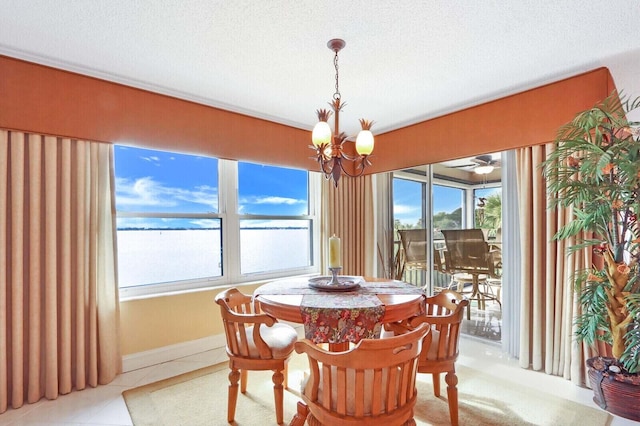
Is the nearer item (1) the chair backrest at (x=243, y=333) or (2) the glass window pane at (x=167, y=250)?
(1) the chair backrest at (x=243, y=333)

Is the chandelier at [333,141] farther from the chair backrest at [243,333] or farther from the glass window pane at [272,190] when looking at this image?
the glass window pane at [272,190]

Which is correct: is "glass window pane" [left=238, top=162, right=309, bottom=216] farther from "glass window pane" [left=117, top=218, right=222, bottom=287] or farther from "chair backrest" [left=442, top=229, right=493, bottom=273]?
"chair backrest" [left=442, top=229, right=493, bottom=273]

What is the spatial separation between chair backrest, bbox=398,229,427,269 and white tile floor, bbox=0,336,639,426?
104 cm

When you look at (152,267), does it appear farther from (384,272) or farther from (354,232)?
(384,272)

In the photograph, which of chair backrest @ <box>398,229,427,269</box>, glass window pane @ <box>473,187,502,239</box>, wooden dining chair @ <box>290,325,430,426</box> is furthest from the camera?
chair backrest @ <box>398,229,427,269</box>

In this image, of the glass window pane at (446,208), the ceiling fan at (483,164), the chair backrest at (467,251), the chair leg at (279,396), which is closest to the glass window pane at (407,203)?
the glass window pane at (446,208)

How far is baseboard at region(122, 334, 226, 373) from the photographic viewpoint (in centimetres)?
276

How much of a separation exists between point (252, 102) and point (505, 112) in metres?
2.34

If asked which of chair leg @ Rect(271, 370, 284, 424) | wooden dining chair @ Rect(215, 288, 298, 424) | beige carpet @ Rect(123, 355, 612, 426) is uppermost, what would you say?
wooden dining chair @ Rect(215, 288, 298, 424)

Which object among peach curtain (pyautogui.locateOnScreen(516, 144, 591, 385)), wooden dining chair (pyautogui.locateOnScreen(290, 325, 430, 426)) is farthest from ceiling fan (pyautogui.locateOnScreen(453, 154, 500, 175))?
wooden dining chair (pyautogui.locateOnScreen(290, 325, 430, 426))

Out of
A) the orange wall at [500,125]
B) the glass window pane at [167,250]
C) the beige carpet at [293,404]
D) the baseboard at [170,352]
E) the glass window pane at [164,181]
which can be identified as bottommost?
the beige carpet at [293,404]

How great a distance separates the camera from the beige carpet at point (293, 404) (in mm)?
2053

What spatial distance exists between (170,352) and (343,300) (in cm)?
198

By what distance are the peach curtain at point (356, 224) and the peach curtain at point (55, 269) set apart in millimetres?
2483
